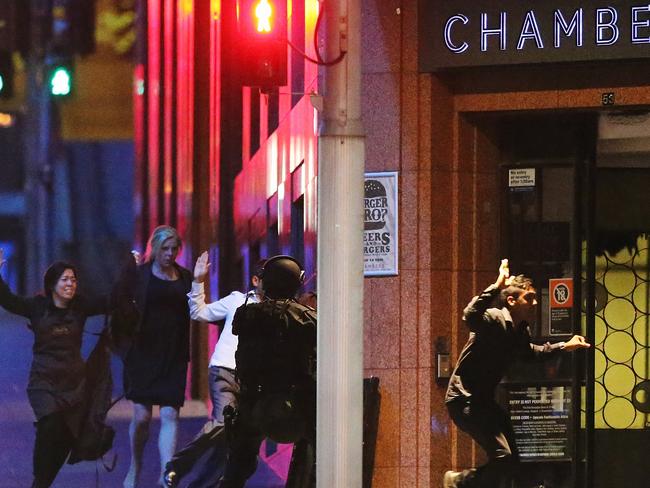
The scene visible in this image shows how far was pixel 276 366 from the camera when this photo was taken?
956 centimetres

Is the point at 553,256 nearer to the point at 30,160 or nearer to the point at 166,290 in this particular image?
the point at 166,290

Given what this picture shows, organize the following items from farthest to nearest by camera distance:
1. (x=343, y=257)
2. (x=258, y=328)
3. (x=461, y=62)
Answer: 1. (x=461, y=62)
2. (x=258, y=328)
3. (x=343, y=257)

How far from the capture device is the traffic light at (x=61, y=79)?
1155 centimetres

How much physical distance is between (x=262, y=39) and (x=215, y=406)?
3775mm

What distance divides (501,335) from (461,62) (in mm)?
2133

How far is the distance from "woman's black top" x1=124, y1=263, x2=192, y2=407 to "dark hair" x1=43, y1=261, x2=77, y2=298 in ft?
1.84

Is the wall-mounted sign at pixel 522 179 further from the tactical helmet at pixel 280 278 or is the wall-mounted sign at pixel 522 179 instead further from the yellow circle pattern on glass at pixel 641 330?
the tactical helmet at pixel 280 278

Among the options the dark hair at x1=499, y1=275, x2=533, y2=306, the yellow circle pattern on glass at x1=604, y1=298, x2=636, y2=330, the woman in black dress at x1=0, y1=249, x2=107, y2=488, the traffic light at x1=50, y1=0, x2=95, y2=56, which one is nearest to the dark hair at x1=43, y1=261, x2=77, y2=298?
the woman in black dress at x1=0, y1=249, x2=107, y2=488

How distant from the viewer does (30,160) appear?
1158cm

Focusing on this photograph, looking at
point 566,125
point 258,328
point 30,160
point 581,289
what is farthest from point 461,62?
point 30,160

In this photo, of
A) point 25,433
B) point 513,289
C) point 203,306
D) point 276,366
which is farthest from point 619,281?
point 25,433

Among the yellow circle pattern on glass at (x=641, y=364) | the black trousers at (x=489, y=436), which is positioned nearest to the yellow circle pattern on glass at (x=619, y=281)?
the yellow circle pattern on glass at (x=641, y=364)

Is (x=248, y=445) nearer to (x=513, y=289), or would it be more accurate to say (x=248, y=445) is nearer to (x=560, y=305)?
(x=513, y=289)

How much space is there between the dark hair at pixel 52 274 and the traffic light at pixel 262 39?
11.8ft
